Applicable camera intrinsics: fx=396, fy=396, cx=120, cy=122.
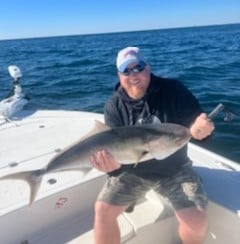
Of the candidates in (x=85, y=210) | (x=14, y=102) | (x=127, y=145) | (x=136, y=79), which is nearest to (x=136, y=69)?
(x=136, y=79)

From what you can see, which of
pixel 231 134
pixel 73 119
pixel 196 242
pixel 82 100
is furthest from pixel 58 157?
pixel 82 100

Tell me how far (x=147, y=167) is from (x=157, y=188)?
191 mm

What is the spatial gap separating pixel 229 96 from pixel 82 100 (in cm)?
441

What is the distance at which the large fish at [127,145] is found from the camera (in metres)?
2.66

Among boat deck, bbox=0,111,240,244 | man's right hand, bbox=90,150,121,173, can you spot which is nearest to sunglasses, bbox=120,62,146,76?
man's right hand, bbox=90,150,121,173

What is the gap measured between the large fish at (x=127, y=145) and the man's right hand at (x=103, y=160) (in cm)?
3

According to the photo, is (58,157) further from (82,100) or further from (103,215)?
(82,100)

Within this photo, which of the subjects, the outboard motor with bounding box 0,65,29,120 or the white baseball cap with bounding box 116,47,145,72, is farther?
the outboard motor with bounding box 0,65,29,120

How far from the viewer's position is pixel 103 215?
3.05m

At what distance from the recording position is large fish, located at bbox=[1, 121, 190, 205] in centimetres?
266

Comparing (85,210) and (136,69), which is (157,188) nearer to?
(85,210)

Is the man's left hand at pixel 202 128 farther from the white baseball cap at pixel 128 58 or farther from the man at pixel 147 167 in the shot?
the white baseball cap at pixel 128 58

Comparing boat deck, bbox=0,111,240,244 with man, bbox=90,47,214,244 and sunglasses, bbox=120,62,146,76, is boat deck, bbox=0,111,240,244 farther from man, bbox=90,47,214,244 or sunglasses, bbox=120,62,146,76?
sunglasses, bbox=120,62,146,76

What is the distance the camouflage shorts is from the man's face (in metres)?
0.68
